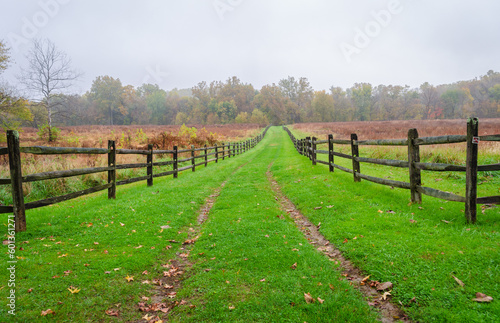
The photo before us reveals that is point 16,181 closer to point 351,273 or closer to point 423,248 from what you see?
point 351,273

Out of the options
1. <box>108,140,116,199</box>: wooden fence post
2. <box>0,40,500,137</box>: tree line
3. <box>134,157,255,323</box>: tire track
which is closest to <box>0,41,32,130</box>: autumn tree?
<box>108,140,116,199</box>: wooden fence post

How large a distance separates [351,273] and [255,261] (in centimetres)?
145

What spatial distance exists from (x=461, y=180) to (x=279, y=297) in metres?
8.53

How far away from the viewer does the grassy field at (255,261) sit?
298 cm

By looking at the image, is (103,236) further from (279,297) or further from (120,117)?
(120,117)

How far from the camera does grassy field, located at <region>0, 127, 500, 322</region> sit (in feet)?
9.79

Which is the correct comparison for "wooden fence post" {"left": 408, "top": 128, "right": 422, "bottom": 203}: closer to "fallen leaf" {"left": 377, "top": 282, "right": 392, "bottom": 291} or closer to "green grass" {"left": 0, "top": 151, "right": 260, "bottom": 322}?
"fallen leaf" {"left": 377, "top": 282, "right": 392, "bottom": 291}

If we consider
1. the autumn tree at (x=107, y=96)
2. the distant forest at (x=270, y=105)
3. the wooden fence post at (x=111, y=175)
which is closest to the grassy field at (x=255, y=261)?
the wooden fence post at (x=111, y=175)

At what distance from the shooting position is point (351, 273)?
12.6 ft

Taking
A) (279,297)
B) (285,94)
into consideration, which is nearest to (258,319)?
(279,297)

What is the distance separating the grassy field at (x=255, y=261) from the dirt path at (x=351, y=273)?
0.37 feet

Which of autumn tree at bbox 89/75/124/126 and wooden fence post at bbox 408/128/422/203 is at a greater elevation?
autumn tree at bbox 89/75/124/126

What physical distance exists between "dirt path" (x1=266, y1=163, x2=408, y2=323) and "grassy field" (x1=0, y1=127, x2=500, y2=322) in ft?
0.37

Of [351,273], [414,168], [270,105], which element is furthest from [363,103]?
[351,273]
